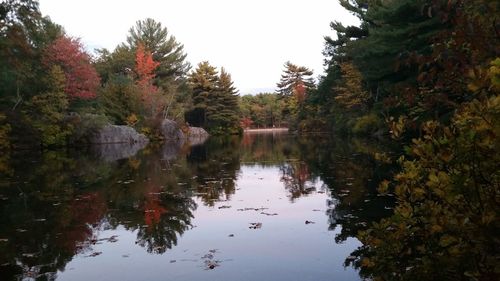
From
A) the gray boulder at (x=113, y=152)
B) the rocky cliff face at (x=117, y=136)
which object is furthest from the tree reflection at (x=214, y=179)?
the rocky cliff face at (x=117, y=136)

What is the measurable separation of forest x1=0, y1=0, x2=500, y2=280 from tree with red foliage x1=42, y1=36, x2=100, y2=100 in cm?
9

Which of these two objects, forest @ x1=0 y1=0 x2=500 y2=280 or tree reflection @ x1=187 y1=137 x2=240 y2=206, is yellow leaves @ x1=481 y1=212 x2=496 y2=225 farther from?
tree reflection @ x1=187 y1=137 x2=240 y2=206

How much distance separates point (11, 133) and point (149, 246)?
23.4 metres

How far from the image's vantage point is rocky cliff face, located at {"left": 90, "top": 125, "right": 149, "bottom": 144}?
33.8 m

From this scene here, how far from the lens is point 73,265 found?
5270 millimetres

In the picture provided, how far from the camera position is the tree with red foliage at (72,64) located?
30.6m

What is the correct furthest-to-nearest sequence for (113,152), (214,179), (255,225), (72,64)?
1. (72,64)
2. (113,152)
3. (214,179)
4. (255,225)

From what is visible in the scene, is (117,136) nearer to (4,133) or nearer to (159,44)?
(4,133)

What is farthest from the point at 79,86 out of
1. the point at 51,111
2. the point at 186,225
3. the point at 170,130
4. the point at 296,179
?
the point at 186,225

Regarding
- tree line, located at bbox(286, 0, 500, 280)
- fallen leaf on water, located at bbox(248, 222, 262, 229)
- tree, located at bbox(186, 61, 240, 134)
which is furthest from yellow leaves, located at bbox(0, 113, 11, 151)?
tree, located at bbox(186, 61, 240, 134)

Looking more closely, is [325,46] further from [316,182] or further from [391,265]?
[391,265]

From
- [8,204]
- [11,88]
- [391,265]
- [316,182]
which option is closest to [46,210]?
[8,204]

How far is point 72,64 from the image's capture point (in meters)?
31.4

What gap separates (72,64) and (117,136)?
6.89 meters
